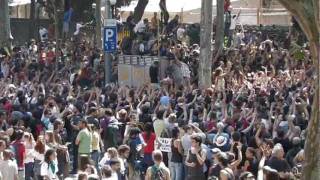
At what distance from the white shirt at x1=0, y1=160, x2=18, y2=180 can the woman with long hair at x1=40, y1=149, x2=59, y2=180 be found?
657mm

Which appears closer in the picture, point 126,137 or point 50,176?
point 50,176

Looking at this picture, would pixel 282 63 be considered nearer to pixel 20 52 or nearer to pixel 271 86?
pixel 271 86

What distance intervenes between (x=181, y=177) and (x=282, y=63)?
1073 cm

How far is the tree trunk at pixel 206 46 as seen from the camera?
2480 cm

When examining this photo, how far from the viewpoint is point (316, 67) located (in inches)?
442

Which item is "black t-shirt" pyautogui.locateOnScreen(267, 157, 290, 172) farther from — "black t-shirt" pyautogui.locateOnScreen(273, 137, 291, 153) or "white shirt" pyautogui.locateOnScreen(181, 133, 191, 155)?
"white shirt" pyautogui.locateOnScreen(181, 133, 191, 155)

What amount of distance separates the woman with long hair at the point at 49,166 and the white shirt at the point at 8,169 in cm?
66

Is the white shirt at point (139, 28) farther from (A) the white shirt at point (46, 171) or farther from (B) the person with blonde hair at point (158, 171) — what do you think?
(B) the person with blonde hair at point (158, 171)

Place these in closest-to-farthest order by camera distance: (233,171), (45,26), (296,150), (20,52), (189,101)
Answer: (233,171), (296,150), (189,101), (20,52), (45,26)

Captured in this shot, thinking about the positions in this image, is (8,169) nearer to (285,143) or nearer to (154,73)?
(285,143)

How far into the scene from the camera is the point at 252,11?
152 feet

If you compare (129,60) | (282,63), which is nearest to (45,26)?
(129,60)

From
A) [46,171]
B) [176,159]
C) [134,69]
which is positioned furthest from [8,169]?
[134,69]

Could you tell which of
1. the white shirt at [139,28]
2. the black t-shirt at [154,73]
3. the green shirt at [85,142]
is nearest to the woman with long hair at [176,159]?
the green shirt at [85,142]
